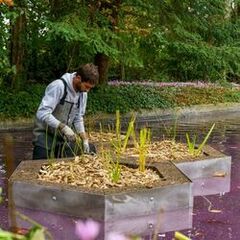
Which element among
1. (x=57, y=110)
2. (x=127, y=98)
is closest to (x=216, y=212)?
(x=57, y=110)

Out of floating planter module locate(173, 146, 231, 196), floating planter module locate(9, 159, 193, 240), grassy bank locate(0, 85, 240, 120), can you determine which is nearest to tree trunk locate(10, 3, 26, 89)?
grassy bank locate(0, 85, 240, 120)

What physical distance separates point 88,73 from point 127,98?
34.2 ft

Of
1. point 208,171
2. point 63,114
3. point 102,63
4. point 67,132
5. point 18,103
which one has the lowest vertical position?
point 208,171

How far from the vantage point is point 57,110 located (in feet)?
20.0

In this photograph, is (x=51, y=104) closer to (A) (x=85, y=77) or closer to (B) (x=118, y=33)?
(A) (x=85, y=77)

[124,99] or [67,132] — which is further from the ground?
[67,132]

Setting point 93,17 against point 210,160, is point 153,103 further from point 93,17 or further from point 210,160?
point 210,160

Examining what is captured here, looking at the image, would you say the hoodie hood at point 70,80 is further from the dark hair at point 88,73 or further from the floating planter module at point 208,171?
the floating planter module at point 208,171

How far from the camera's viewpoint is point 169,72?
23234mm

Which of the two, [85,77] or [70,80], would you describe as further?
[70,80]

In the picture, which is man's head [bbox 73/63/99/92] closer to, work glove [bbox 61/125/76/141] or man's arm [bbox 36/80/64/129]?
man's arm [bbox 36/80/64/129]

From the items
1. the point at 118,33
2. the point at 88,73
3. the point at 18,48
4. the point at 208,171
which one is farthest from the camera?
the point at 18,48

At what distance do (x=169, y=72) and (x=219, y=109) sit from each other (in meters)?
5.62

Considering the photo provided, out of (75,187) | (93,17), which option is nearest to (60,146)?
(75,187)
